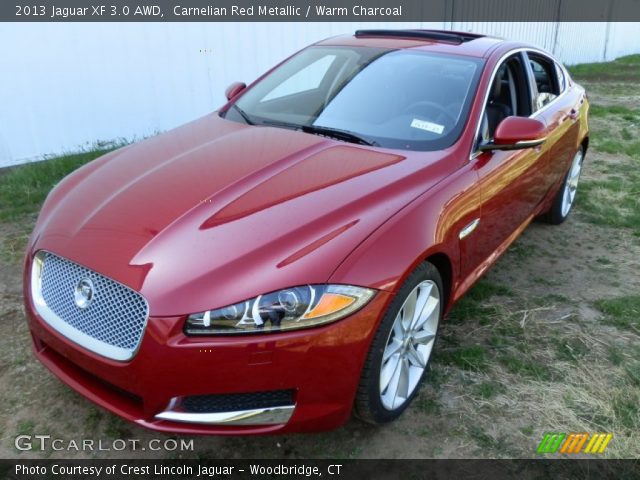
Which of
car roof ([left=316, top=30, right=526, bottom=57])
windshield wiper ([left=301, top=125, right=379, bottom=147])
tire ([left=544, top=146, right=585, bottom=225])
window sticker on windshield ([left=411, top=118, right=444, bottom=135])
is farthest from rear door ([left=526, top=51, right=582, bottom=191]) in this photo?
windshield wiper ([left=301, top=125, right=379, bottom=147])

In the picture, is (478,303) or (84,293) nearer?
(84,293)

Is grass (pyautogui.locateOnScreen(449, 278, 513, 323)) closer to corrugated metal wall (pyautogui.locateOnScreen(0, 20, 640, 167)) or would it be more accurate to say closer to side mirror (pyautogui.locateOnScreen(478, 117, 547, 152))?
side mirror (pyautogui.locateOnScreen(478, 117, 547, 152))

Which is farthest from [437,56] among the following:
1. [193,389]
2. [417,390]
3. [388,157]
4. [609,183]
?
[609,183]

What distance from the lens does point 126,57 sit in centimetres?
609

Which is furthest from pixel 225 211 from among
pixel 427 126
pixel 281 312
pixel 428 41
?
pixel 428 41

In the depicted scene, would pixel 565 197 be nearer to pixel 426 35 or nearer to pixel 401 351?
pixel 426 35

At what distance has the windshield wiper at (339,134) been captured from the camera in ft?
9.44

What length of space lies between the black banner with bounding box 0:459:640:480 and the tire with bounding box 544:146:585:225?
2.67 metres

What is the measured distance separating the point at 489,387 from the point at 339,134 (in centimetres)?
150

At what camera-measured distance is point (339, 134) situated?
2.96 meters

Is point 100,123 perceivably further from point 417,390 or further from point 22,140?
point 417,390

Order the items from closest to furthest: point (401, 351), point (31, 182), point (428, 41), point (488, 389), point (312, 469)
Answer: point (312, 469) < point (401, 351) < point (488, 389) < point (428, 41) < point (31, 182)

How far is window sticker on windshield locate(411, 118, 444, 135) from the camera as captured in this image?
2.89 metres
